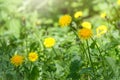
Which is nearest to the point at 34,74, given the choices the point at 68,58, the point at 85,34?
the point at 68,58

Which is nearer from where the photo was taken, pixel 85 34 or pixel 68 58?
pixel 85 34

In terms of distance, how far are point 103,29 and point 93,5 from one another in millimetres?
2502

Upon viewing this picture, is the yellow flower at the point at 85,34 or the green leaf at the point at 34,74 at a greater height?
the yellow flower at the point at 85,34

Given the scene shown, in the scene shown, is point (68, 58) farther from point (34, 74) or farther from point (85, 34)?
point (85, 34)

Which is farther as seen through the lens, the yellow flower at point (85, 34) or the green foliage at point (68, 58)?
the green foliage at point (68, 58)

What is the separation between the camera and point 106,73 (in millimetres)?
2080

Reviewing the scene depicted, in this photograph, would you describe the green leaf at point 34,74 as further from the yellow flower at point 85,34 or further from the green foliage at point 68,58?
the yellow flower at point 85,34

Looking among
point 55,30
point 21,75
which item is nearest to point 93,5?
point 55,30

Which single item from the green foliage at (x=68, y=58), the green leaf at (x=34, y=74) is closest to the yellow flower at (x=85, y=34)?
the green foliage at (x=68, y=58)

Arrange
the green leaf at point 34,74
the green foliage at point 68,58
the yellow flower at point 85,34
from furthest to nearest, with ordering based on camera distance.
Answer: the green leaf at point 34,74, the green foliage at point 68,58, the yellow flower at point 85,34

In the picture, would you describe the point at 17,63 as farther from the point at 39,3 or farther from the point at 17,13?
the point at 39,3

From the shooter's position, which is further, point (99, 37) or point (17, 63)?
point (99, 37)

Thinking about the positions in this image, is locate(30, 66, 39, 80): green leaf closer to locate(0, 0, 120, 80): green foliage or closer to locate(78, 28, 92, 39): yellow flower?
locate(0, 0, 120, 80): green foliage

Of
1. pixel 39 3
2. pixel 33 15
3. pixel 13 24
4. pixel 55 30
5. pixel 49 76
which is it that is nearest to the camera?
pixel 49 76
